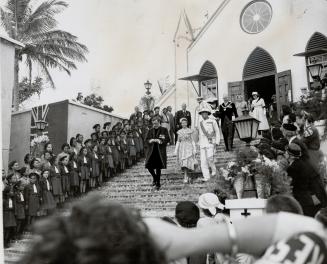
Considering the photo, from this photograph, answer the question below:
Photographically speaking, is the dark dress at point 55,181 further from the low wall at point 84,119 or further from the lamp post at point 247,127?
the lamp post at point 247,127

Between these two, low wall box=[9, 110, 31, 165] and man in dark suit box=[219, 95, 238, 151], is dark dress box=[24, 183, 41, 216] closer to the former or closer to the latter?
low wall box=[9, 110, 31, 165]

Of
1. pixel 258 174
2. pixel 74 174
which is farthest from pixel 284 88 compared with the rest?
pixel 258 174

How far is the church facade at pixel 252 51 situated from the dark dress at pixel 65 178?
1875 mm

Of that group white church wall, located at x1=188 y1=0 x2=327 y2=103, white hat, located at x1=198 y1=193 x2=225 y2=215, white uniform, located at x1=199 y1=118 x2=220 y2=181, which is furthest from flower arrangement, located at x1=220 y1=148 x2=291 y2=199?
white church wall, located at x1=188 y1=0 x2=327 y2=103

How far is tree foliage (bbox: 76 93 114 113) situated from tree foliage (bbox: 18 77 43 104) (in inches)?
20.6

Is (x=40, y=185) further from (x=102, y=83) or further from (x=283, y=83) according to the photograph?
(x=283, y=83)

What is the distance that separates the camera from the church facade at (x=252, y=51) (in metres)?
5.13

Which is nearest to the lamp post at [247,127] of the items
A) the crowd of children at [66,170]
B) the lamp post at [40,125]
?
the crowd of children at [66,170]

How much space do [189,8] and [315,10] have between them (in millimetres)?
1968

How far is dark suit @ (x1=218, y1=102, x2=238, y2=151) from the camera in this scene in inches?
221

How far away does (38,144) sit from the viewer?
5184 mm

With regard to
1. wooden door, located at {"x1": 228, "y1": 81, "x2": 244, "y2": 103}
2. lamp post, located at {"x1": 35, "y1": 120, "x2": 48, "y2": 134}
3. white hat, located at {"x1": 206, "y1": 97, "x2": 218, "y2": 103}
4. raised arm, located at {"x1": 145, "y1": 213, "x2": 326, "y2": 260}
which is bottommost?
raised arm, located at {"x1": 145, "y1": 213, "x2": 326, "y2": 260}

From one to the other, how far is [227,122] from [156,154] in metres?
1.20

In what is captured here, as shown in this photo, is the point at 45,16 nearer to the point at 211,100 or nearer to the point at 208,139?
the point at 208,139
